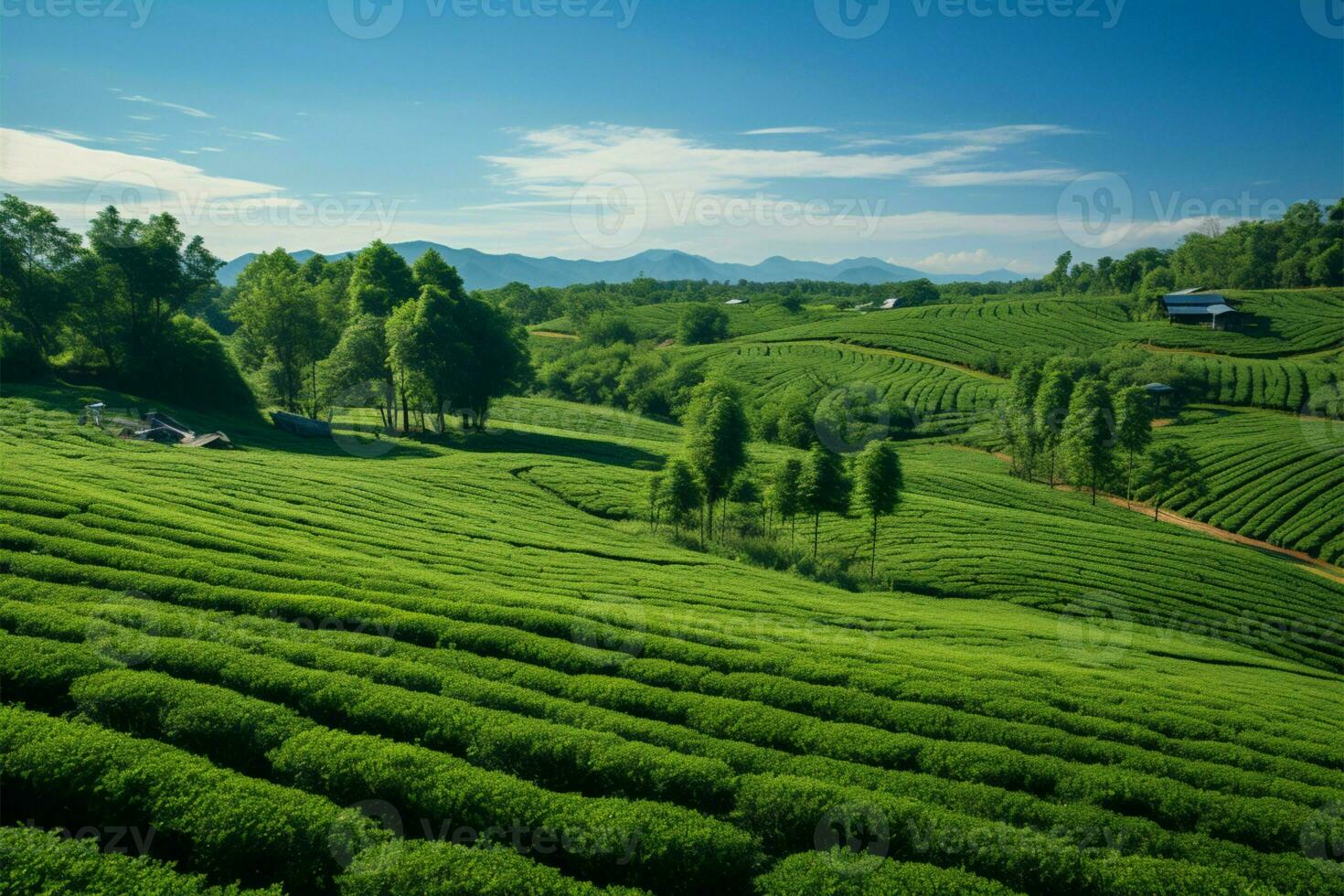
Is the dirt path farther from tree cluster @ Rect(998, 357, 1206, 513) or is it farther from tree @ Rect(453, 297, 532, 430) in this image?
tree @ Rect(453, 297, 532, 430)

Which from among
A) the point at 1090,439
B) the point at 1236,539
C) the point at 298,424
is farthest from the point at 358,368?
the point at 1236,539

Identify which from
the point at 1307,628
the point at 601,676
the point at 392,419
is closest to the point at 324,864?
the point at 601,676

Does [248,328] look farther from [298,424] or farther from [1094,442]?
[1094,442]

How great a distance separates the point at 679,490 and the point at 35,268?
49.5 metres

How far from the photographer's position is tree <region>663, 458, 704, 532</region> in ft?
134

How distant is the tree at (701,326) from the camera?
6255 inches

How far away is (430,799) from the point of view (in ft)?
37.3

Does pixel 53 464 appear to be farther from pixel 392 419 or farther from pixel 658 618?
pixel 392 419

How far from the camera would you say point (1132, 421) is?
54438 millimetres

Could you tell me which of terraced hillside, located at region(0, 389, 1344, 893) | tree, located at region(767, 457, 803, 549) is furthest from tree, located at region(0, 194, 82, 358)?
tree, located at region(767, 457, 803, 549)

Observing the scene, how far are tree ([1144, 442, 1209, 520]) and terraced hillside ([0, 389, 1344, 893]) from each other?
121ft

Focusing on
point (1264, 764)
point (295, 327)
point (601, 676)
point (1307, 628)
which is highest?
point (295, 327)

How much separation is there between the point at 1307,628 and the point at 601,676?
4136 cm

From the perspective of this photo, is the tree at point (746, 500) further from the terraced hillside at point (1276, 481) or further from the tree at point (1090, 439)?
the terraced hillside at point (1276, 481)
